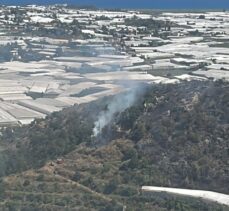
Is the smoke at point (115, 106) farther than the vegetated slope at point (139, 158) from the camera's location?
Yes

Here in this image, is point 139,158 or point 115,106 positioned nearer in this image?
point 139,158

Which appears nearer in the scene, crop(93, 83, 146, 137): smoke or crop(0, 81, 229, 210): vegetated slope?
crop(0, 81, 229, 210): vegetated slope

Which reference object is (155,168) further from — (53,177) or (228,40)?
(228,40)

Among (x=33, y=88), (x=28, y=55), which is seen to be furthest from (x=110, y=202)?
(x=28, y=55)

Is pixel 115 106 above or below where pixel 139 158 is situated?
above
